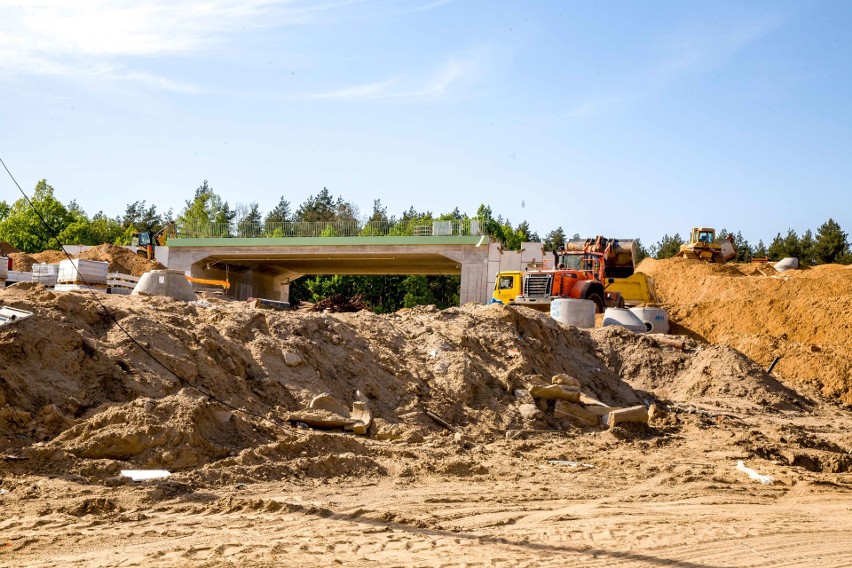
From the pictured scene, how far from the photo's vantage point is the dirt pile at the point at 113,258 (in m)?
40.1

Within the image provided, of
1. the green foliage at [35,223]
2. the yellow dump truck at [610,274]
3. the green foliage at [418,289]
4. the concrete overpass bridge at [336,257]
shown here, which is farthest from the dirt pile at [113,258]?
the yellow dump truck at [610,274]

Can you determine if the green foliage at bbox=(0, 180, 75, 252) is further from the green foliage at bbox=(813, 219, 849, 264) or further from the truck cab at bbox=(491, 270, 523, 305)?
the green foliage at bbox=(813, 219, 849, 264)

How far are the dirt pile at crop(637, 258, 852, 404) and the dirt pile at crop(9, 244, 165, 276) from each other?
2573 cm

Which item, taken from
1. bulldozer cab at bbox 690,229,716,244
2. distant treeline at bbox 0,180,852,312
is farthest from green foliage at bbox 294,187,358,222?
bulldozer cab at bbox 690,229,716,244

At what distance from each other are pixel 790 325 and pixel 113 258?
104 ft

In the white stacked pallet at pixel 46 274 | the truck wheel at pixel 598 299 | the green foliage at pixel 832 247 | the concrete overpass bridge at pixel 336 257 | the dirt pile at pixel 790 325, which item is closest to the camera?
the white stacked pallet at pixel 46 274

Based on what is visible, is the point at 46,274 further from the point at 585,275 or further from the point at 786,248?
the point at 786,248

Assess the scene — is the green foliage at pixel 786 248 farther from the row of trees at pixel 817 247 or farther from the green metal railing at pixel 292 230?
the green metal railing at pixel 292 230

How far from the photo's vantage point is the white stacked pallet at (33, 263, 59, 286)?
20172 mm

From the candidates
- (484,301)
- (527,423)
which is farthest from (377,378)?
(484,301)

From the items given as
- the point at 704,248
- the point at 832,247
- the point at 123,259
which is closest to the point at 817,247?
the point at 832,247

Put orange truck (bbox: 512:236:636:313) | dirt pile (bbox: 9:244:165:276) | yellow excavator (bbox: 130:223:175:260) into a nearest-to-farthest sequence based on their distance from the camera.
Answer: orange truck (bbox: 512:236:636:313)
dirt pile (bbox: 9:244:165:276)
yellow excavator (bbox: 130:223:175:260)

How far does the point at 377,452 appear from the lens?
35.4 feet

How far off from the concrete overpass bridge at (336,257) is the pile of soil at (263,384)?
2032 centimetres
